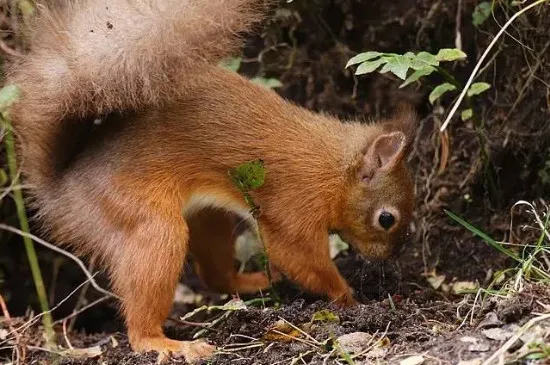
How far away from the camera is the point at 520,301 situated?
293 centimetres

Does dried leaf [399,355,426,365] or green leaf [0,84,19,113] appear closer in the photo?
dried leaf [399,355,426,365]

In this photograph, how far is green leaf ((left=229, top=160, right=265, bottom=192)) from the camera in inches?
144

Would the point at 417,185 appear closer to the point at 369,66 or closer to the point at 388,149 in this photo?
the point at 388,149

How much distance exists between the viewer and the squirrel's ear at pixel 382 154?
3949 mm

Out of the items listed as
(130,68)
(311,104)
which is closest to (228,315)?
(130,68)

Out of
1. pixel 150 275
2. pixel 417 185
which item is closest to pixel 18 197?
pixel 150 275

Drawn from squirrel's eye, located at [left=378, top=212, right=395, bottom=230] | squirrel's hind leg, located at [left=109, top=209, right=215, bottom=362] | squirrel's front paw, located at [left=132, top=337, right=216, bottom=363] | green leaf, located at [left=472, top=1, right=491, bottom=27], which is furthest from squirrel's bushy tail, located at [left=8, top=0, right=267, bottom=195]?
green leaf, located at [left=472, top=1, right=491, bottom=27]

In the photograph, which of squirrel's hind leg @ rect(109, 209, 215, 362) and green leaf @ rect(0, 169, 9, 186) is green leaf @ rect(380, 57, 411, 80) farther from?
green leaf @ rect(0, 169, 9, 186)

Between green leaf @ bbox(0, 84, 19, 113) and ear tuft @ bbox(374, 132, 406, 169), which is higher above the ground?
green leaf @ bbox(0, 84, 19, 113)

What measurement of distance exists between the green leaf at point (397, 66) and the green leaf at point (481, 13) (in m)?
0.96

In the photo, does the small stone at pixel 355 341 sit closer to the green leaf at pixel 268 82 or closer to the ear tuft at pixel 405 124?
the ear tuft at pixel 405 124

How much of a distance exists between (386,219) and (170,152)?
1076 mm

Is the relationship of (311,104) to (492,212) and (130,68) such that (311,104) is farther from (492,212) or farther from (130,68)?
(130,68)

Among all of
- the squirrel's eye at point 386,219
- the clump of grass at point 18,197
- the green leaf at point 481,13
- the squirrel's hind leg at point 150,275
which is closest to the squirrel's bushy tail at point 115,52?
the clump of grass at point 18,197
